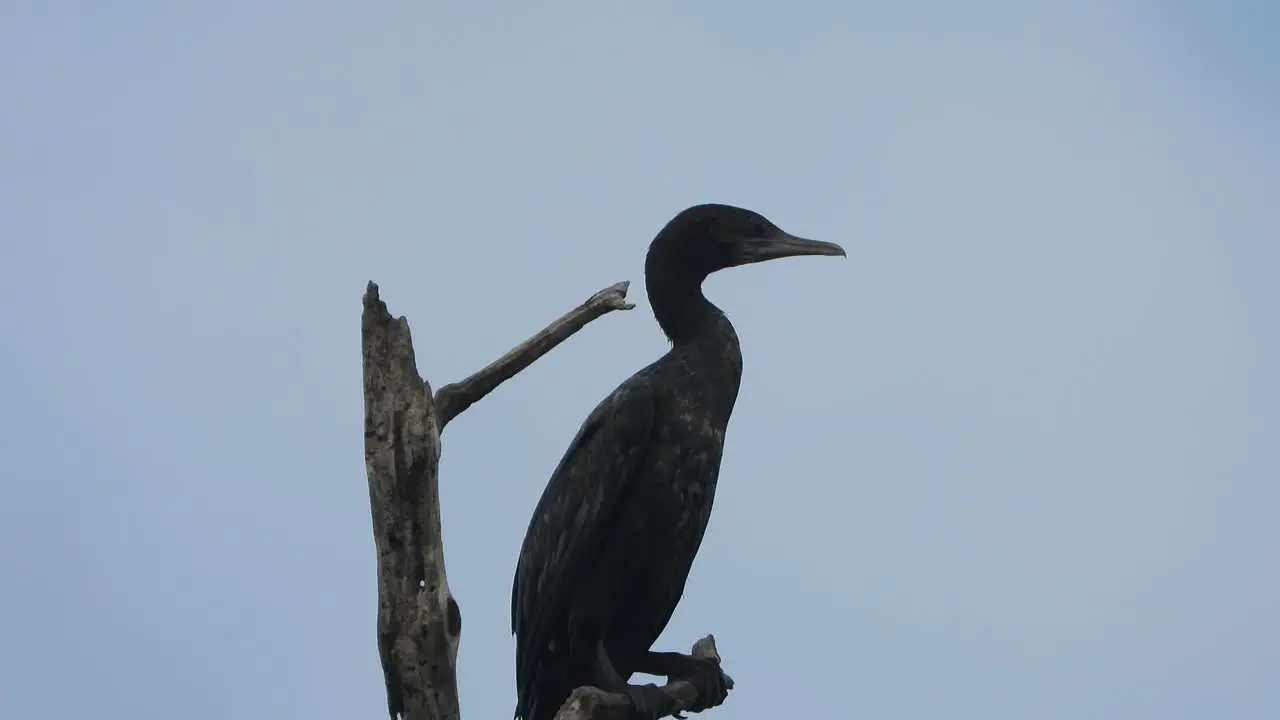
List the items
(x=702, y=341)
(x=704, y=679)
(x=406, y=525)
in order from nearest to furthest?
1. (x=406, y=525)
2. (x=704, y=679)
3. (x=702, y=341)

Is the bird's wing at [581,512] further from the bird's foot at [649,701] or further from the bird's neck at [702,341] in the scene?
the bird's foot at [649,701]

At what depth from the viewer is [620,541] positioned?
24.2 ft

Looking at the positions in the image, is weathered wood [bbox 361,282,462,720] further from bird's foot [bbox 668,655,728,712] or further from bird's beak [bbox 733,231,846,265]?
bird's beak [bbox 733,231,846,265]

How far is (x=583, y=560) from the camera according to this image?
7.32 metres

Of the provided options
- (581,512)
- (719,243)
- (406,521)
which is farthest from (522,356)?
(719,243)

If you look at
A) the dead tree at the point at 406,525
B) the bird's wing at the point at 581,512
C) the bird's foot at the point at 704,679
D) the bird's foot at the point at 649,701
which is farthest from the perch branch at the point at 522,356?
the bird's foot at the point at 704,679

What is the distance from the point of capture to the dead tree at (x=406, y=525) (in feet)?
19.0

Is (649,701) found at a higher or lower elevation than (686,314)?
lower

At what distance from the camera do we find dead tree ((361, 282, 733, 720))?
579cm

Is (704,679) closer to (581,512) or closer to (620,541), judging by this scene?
(620,541)

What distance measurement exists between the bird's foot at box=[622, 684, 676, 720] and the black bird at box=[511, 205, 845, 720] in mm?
14

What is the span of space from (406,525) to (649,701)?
1636mm

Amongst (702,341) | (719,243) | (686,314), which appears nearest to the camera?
(702,341)

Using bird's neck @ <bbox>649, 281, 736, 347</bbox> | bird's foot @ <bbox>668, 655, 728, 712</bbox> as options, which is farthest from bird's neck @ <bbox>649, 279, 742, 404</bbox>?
bird's foot @ <bbox>668, 655, 728, 712</bbox>
